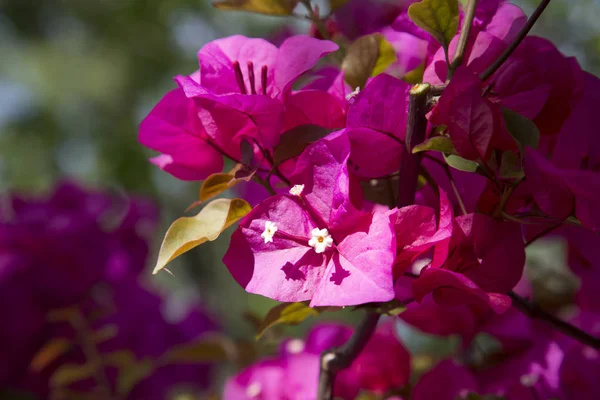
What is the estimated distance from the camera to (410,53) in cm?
47

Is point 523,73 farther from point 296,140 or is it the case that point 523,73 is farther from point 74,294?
point 74,294

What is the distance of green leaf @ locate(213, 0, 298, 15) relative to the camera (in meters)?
0.45

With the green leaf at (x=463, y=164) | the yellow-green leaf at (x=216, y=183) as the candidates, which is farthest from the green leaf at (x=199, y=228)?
the green leaf at (x=463, y=164)

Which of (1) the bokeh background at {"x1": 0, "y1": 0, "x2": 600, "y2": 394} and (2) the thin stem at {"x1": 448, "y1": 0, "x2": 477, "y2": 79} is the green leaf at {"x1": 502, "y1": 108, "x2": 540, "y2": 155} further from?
(1) the bokeh background at {"x1": 0, "y1": 0, "x2": 600, "y2": 394}

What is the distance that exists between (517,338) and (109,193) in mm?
675

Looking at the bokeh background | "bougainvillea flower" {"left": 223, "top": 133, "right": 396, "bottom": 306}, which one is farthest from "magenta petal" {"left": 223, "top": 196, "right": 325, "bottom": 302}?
the bokeh background

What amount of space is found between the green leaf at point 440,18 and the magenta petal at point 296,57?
50mm

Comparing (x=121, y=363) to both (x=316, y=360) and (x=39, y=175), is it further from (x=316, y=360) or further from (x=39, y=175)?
(x=39, y=175)

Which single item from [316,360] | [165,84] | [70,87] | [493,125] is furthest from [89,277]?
[70,87]

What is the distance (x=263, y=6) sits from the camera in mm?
456

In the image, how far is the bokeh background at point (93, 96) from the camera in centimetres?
313

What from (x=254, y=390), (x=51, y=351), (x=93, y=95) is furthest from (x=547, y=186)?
(x=93, y=95)

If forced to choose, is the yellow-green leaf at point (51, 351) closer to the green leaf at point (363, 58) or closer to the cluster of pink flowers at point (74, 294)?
the cluster of pink flowers at point (74, 294)

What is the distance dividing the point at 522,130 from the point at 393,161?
71mm
